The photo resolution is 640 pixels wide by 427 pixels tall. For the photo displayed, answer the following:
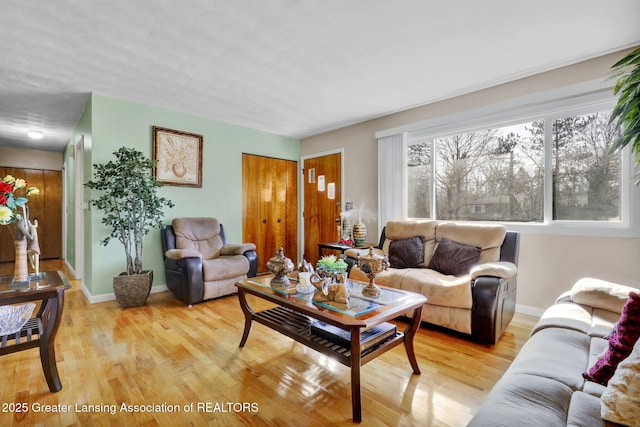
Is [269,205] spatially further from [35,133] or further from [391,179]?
[35,133]

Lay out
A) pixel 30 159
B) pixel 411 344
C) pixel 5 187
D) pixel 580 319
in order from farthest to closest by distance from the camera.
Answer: pixel 30 159, pixel 411 344, pixel 5 187, pixel 580 319

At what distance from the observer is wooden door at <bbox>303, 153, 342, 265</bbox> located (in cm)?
480

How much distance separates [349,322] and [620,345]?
1.03 metres

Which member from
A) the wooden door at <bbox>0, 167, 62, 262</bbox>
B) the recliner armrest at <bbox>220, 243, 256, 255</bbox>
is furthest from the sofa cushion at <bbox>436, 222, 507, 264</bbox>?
the wooden door at <bbox>0, 167, 62, 262</bbox>

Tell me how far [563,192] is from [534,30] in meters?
1.53

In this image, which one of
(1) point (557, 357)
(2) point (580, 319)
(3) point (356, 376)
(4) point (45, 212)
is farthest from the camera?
(4) point (45, 212)

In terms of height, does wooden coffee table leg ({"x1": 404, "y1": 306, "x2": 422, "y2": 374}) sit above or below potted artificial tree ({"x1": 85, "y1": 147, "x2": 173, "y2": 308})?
below

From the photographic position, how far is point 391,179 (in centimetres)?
400

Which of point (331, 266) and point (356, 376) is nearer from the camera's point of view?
point (356, 376)

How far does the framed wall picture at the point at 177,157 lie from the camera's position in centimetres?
385

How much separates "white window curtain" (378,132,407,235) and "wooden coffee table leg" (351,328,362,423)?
2605 mm

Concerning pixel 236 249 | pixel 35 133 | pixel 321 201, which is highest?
pixel 35 133

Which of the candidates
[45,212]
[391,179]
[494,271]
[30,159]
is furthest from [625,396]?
[30,159]

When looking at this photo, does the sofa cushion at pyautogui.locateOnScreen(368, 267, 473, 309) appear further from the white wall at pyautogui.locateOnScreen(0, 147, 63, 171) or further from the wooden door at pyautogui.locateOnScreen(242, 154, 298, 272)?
the white wall at pyautogui.locateOnScreen(0, 147, 63, 171)
